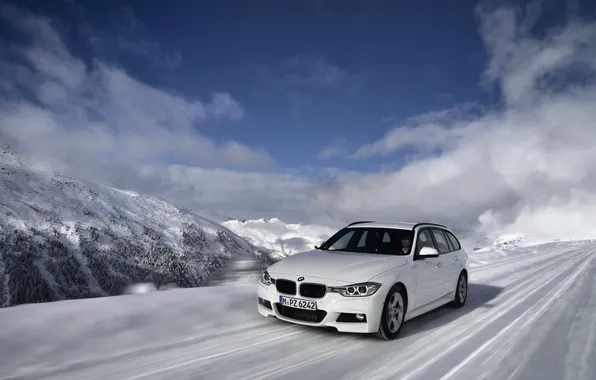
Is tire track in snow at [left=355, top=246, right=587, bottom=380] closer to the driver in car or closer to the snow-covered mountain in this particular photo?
the driver in car

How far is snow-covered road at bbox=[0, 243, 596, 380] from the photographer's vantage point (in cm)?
409

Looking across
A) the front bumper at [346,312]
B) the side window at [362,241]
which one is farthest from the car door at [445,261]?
the front bumper at [346,312]

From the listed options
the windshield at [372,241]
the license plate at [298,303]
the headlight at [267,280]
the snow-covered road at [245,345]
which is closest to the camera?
the snow-covered road at [245,345]

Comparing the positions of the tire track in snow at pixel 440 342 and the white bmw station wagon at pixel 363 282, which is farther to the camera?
the white bmw station wagon at pixel 363 282

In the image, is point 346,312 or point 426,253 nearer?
point 346,312

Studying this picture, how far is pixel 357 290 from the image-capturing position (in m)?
5.18

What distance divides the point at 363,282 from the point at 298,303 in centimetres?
86

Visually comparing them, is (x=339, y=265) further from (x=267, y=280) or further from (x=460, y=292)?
(x=460, y=292)

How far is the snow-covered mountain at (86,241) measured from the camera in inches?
3974

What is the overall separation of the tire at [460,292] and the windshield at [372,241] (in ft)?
6.24

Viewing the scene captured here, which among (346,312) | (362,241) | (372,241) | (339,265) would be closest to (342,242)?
(362,241)

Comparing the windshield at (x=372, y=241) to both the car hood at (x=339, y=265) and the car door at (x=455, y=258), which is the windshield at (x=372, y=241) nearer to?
the car hood at (x=339, y=265)

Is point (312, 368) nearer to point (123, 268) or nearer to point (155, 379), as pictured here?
point (155, 379)

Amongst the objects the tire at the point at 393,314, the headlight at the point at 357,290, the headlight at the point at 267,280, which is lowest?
the tire at the point at 393,314
